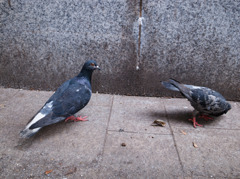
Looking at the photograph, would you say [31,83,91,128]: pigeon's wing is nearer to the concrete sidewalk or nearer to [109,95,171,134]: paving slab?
the concrete sidewalk

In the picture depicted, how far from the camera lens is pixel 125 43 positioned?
3.73m

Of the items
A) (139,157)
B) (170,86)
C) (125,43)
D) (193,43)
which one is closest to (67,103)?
(139,157)

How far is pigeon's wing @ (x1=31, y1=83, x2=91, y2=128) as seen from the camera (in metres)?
2.47

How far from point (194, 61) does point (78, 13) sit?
243 centimetres

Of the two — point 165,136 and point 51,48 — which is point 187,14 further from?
point 51,48

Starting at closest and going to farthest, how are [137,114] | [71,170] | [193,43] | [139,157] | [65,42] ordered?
[71,170], [139,157], [137,114], [193,43], [65,42]

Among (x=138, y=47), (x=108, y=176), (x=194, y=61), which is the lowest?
(x=108, y=176)

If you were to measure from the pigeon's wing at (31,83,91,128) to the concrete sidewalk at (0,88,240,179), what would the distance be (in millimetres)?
332

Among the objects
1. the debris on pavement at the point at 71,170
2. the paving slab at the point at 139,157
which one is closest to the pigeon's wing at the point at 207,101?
the paving slab at the point at 139,157

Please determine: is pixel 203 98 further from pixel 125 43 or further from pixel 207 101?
pixel 125 43

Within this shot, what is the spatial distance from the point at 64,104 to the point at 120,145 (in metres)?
0.96

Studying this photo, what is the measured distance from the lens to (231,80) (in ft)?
12.6

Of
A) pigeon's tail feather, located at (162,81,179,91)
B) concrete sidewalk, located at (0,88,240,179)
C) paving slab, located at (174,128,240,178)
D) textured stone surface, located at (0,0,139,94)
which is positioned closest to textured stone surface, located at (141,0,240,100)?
textured stone surface, located at (0,0,139,94)

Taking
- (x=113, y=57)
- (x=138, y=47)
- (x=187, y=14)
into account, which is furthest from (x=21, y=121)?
(x=187, y=14)
